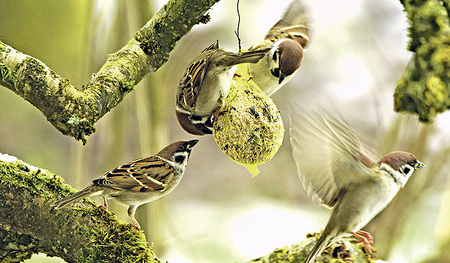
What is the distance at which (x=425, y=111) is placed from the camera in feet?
4.86

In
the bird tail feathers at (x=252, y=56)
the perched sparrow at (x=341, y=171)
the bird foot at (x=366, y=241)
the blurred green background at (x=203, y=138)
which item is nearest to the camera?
the bird tail feathers at (x=252, y=56)

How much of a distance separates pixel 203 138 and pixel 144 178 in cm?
120

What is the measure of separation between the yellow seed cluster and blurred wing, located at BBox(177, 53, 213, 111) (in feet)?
0.32

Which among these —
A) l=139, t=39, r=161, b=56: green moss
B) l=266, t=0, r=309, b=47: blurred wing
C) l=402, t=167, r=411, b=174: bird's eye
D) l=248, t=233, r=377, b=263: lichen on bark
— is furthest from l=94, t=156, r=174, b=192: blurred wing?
l=402, t=167, r=411, b=174: bird's eye

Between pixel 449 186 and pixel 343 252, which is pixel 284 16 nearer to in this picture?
pixel 343 252

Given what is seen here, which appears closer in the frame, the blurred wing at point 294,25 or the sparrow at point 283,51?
the sparrow at point 283,51

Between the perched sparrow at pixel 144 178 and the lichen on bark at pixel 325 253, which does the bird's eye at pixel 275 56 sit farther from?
the lichen on bark at pixel 325 253

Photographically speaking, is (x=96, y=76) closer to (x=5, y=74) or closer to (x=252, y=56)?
(x=5, y=74)

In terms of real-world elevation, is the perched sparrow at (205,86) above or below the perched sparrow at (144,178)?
above

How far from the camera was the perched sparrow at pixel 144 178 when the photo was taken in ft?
4.93

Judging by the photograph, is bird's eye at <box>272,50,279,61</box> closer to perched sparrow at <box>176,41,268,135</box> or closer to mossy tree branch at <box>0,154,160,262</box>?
perched sparrow at <box>176,41,268,135</box>

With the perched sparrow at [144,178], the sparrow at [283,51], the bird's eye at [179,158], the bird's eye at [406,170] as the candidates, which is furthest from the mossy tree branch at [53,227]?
the bird's eye at [406,170]

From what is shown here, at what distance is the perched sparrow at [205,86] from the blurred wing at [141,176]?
0.53ft

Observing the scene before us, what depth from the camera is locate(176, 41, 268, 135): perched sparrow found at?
1.43 m
